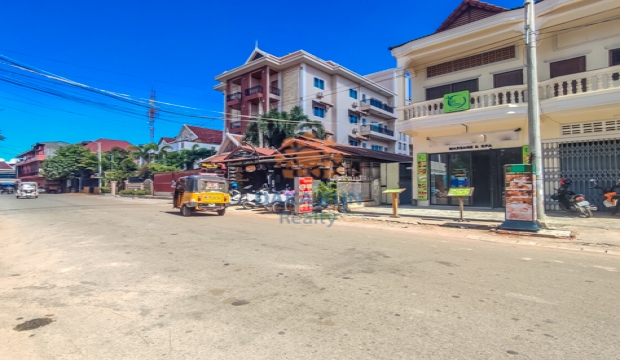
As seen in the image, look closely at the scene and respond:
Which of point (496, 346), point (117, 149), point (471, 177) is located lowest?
point (496, 346)

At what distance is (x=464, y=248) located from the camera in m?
7.49

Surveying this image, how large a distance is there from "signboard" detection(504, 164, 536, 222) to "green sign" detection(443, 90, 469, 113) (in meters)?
5.02

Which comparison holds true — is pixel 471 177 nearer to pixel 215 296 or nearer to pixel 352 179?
pixel 352 179

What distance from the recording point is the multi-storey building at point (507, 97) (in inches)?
477

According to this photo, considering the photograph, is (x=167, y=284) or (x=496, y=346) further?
(x=167, y=284)

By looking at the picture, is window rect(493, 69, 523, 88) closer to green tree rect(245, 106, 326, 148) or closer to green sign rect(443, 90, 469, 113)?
green sign rect(443, 90, 469, 113)

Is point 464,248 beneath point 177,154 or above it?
beneath

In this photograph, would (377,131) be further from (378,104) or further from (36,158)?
(36,158)

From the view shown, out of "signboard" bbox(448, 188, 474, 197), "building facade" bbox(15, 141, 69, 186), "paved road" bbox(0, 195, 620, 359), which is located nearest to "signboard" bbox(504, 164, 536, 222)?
"signboard" bbox(448, 188, 474, 197)

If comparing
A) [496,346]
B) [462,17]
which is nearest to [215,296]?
[496,346]

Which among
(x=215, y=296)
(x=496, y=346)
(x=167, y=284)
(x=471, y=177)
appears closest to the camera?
(x=496, y=346)

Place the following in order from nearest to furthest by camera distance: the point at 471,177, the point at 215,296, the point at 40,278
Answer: the point at 215,296, the point at 40,278, the point at 471,177

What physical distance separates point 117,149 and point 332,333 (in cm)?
5274

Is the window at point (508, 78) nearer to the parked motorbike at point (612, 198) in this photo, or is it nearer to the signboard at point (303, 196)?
the parked motorbike at point (612, 198)
